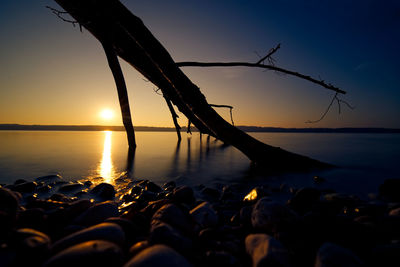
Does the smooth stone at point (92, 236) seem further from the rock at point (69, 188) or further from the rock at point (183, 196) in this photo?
the rock at point (69, 188)

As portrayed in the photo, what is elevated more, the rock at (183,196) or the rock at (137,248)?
the rock at (137,248)

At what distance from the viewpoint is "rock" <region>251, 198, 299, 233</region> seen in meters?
1.37

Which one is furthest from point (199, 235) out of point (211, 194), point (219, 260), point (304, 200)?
point (304, 200)

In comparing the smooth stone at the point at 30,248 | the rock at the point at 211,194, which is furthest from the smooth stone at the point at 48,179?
the rock at the point at 211,194

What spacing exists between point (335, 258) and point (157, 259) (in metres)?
1.00

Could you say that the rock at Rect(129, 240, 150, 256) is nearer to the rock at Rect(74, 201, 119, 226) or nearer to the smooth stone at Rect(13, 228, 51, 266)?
the smooth stone at Rect(13, 228, 51, 266)

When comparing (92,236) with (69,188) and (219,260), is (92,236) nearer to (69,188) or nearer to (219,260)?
(219,260)

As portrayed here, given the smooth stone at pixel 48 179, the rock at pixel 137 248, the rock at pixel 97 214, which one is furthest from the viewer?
the smooth stone at pixel 48 179

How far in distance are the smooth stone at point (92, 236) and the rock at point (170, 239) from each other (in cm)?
21

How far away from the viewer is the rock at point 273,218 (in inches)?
53.8

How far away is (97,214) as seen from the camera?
153 centimetres

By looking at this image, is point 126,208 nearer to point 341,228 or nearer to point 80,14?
point 341,228

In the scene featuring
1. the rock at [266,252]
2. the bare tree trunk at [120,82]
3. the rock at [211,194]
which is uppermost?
the bare tree trunk at [120,82]

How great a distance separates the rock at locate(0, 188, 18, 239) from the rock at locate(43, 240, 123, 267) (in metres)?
0.55
